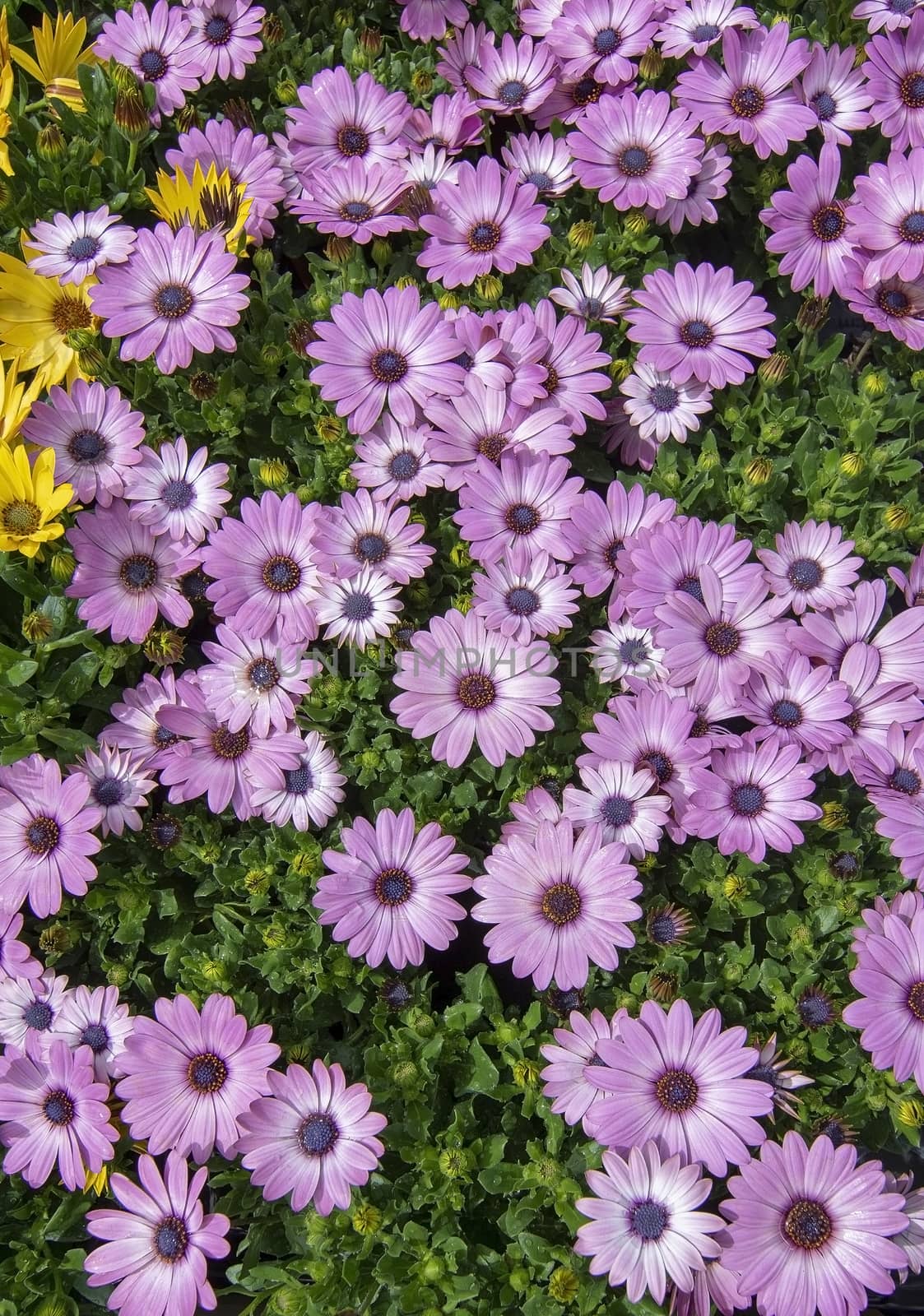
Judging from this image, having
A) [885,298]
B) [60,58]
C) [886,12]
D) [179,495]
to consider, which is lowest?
[179,495]

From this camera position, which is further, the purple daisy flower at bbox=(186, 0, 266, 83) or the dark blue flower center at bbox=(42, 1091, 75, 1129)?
the purple daisy flower at bbox=(186, 0, 266, 83)

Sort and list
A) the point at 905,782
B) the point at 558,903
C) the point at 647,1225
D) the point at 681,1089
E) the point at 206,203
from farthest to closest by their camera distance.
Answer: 1. the point at 206,203
2. the point at 905,782
3. the point at 558,903
4. the point at 681,1089
5. the point at 647,1225

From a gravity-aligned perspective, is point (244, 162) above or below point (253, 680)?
above

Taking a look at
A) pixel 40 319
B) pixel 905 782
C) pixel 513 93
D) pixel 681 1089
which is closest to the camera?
pixel 681 1089

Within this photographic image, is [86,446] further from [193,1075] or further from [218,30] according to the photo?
[193,1075]

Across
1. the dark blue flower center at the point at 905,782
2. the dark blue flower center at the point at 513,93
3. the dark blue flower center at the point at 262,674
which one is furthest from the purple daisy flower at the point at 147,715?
the dark blue flower center at the point at 513,93

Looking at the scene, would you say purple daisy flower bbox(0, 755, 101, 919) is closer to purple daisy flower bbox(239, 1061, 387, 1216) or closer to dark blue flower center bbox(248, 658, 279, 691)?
dark blue flower center bbox(248, 658, 279, 691)

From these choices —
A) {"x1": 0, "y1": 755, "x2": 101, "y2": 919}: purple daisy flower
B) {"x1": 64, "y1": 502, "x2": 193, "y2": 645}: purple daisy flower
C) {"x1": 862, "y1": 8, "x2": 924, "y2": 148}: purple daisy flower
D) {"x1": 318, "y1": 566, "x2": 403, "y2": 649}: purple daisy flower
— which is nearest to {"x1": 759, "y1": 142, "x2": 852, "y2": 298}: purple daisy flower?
{"x1": 862, "y1": 8, "x2": 924, "y2": 148}: purple daisy flower

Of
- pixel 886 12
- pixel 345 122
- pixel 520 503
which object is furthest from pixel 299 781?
pixel 886 12
